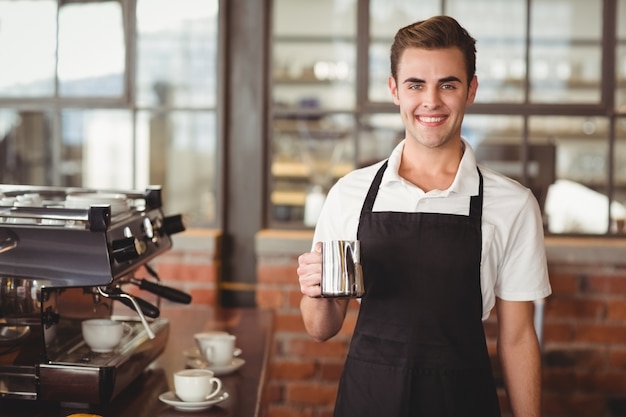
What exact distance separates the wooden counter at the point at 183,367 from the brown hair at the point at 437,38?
0.79m

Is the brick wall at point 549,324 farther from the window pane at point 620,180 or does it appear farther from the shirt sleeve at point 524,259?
the shirt sleeve at point 524,259

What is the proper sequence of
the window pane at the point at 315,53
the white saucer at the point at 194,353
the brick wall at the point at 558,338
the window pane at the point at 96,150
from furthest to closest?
the window pane at the point at 315,53 → the window pane at the point at 96,150 → the brick wall at the point at 558,338 → the white saucer at the point at 194,353

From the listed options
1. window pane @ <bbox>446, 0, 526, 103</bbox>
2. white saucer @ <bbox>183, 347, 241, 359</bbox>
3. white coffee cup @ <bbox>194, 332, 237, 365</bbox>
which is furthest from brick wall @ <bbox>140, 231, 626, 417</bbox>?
window pane @ <bbox>446, 0, 526, 103</bbox>

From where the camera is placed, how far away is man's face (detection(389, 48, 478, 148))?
194 cm

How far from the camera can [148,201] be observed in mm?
2309

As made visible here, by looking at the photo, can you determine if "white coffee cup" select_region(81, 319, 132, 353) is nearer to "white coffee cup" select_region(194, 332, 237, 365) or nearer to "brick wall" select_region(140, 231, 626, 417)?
"white coffee cup" select_region(194, 332, 237, 365)

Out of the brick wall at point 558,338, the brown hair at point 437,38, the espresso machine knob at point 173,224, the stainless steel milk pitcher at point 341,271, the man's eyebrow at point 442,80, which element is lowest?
the brick wall at point 558,338

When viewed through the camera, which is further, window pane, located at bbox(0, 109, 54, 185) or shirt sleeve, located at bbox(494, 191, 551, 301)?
window pane, located at bbox(0, 109, 54, 185)

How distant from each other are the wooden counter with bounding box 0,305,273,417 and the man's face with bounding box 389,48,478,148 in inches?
27.3

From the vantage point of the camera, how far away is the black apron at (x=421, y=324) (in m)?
1.93

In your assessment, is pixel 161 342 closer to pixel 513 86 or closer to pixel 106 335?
pixel 106 335

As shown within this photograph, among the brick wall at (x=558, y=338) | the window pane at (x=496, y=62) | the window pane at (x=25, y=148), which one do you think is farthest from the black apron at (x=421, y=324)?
the window pane at (x=496, y=62)

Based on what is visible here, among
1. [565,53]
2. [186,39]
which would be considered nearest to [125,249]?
[186,39]

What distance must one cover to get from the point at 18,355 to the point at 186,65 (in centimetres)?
215
